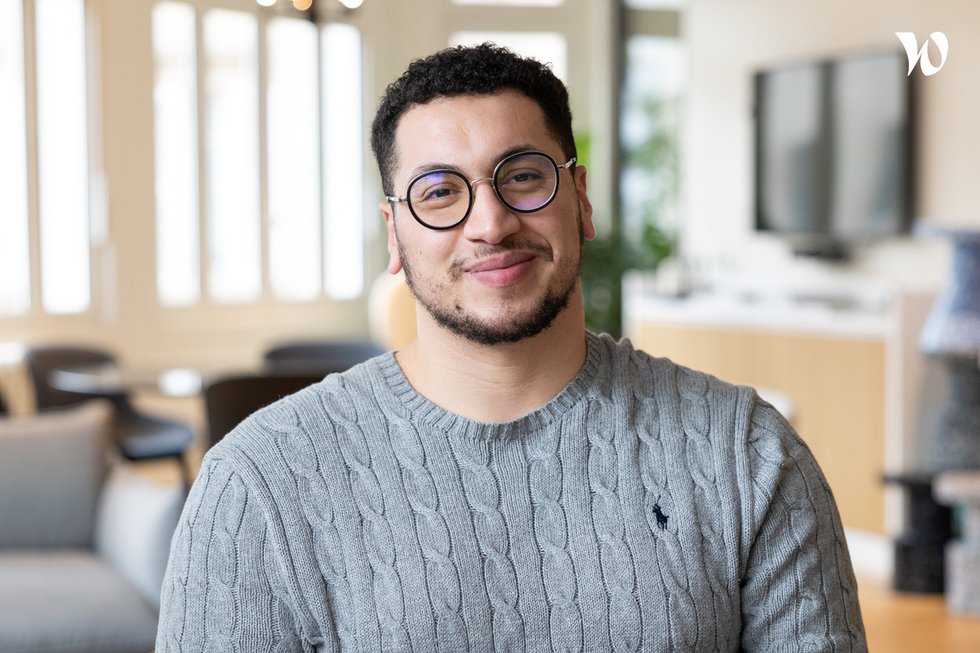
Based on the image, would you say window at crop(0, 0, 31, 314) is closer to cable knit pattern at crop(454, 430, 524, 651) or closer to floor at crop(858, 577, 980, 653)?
floor at crop(858, 577, 980, 653)

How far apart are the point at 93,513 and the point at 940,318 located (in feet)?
9.40

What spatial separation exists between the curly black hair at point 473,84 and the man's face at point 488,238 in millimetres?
12

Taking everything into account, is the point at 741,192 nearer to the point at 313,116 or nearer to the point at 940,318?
the point at 940,318

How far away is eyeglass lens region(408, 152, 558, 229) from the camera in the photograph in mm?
1494

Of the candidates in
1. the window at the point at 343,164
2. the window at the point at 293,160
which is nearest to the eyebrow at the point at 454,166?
the window at the point at 293,160

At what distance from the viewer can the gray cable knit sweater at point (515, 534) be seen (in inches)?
58.3

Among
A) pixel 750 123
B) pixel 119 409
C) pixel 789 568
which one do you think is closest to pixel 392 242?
pixel 789 568

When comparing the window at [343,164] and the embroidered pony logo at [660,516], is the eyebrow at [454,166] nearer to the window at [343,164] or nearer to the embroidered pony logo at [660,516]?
the embroidered pony logo at [660,516]

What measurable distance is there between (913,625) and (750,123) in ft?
9.62

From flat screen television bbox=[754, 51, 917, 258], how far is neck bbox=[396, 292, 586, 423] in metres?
4.62

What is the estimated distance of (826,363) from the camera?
544 cm

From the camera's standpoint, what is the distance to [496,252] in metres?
1.48

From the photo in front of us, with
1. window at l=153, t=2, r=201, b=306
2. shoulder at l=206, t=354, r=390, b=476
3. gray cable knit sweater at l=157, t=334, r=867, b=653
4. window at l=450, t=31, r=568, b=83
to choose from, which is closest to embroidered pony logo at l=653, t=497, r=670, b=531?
gray cable knit sweater at l=157, t=334, r=867, b=653

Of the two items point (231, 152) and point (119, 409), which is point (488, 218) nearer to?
point (119, 409)
